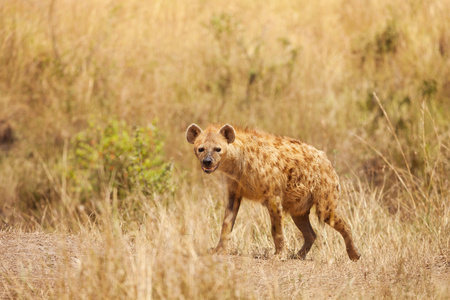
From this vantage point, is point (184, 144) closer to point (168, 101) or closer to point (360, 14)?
point (168, 101)

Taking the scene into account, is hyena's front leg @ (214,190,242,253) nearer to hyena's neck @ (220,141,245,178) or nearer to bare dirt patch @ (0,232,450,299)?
hyena's neck @ (220,141,245,178)

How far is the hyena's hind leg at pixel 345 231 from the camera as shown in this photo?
581cm

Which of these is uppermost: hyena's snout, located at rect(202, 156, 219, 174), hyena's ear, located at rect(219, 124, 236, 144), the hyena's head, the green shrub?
hyena's ear, located at rect(219, 124, 236, 144)

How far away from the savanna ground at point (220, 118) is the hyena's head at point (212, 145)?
2.13ft

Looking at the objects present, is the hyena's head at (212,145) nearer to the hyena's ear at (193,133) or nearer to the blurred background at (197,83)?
the hyena's ear at (193,133)

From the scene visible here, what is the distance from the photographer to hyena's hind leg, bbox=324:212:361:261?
5809mm

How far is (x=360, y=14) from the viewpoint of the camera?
13.8m

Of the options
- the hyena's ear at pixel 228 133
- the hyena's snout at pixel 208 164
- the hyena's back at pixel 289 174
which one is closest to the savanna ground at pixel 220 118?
the hyena's back at pixel 289 174

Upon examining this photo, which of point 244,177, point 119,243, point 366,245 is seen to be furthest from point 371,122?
point 119,243

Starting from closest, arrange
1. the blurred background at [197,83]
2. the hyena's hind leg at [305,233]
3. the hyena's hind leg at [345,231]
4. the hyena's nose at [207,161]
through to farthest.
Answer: the hyena's nose at [207,161] < the hyena's hind leg at [345,231] < the hyena's hind leg at [305,233] < the blurred background at [197,83]

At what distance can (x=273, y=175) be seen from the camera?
5508mm

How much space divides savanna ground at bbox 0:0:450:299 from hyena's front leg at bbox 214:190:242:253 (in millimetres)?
272

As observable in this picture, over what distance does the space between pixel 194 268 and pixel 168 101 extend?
7103mm

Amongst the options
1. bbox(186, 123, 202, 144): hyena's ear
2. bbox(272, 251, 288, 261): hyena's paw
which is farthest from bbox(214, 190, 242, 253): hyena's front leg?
bbox(186, 123, 202, 144): hyena's ear
